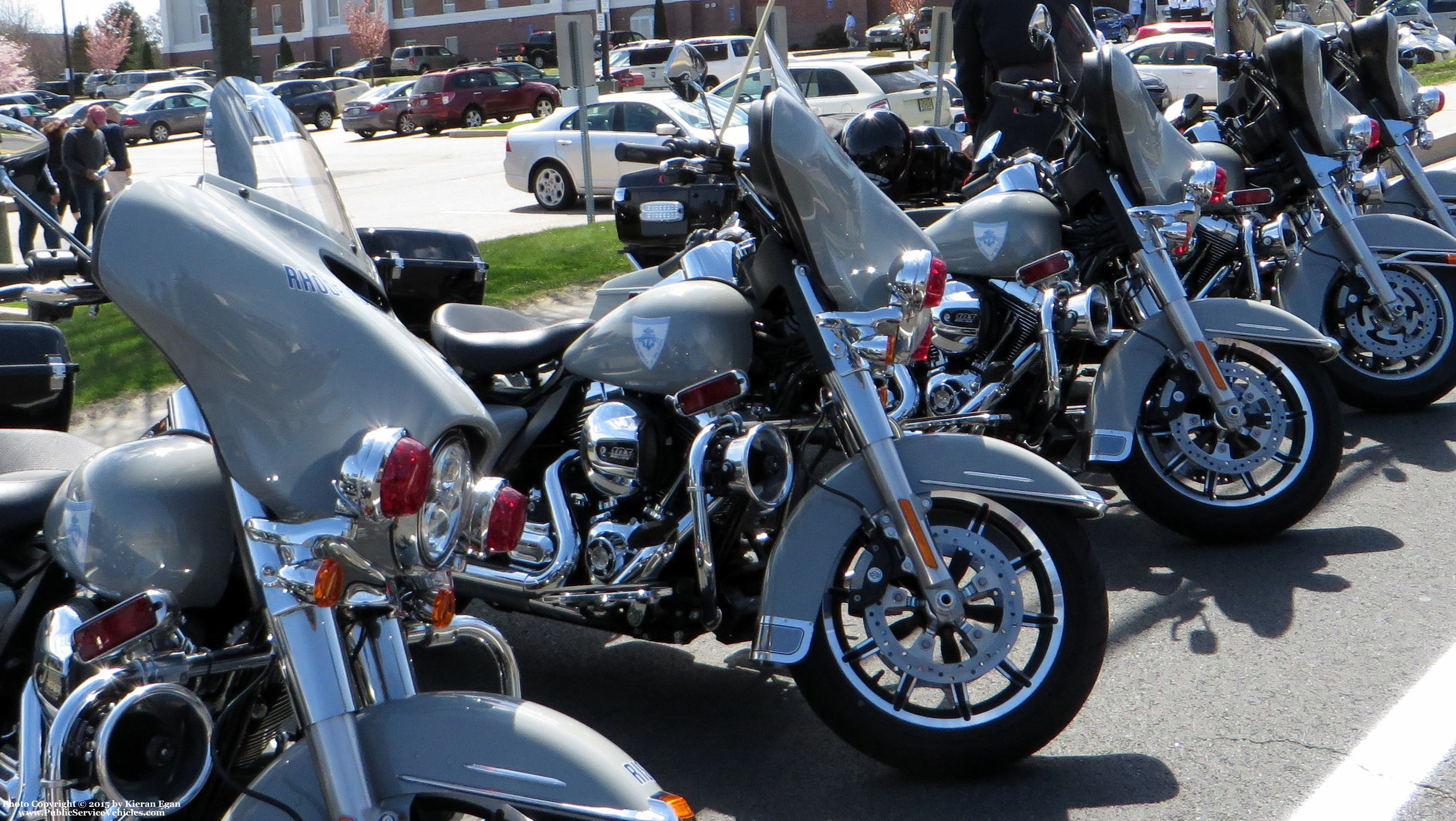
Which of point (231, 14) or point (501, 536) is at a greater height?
point (231, 14)

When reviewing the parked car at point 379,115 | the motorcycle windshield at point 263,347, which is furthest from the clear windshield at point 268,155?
the parked car at point 379,115

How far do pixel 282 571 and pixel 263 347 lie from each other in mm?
315

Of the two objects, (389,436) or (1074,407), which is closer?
(389,436)

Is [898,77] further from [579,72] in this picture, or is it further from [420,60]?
[420,60]

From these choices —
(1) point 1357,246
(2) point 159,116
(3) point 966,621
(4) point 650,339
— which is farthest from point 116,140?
(2) point 159,116

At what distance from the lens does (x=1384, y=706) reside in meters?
3.41

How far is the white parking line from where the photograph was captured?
115 inches

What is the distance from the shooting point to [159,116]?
129ft

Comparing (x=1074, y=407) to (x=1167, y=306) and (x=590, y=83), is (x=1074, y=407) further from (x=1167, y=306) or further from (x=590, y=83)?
(x=590, y=83)

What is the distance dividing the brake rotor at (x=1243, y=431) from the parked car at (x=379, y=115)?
112ft

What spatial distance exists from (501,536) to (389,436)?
9.1 inches

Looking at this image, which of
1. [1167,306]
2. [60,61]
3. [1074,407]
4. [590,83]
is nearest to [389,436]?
[1167,306]

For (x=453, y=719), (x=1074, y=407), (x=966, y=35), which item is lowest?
(x=1074, y=407)

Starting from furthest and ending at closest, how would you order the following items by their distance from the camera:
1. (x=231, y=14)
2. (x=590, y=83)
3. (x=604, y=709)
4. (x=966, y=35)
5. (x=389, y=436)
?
(x=590, y=83) → (x=231, y=14) → (x=966, y=35) → (x=604, y=709) → (x=389, y=436)
